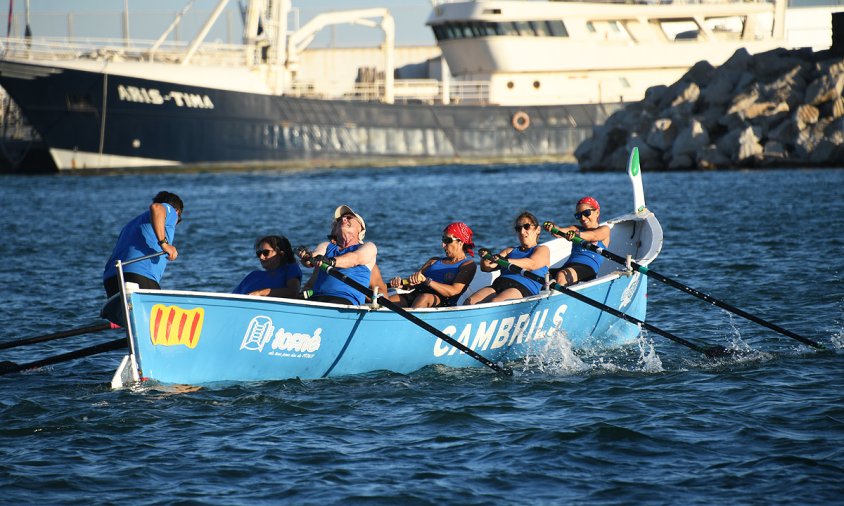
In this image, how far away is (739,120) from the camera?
1609 inches

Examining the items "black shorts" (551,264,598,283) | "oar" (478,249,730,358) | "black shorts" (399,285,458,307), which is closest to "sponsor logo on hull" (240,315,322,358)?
"black shorts" (399,285,458,307)

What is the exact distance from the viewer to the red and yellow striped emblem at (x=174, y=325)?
9.17 meters

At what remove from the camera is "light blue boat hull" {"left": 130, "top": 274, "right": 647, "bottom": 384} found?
927 centimetres

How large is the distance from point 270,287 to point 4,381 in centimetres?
275

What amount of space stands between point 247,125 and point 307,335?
40.3 m

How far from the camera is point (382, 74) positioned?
6066 cm

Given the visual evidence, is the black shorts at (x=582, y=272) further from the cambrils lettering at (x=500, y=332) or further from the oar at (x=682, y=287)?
the cambrils lettering at (x=500, y=332)

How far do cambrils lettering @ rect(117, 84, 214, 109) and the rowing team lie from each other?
1466 inches

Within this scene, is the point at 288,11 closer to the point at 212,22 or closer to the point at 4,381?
the point at 212,22

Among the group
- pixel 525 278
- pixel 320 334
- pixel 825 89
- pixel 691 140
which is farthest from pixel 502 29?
pixel 320 334

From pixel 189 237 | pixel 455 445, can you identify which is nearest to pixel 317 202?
pixel 189 237

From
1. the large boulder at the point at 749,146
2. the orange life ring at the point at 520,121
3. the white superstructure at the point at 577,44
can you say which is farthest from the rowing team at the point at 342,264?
the white superstructure at the point at 577,44

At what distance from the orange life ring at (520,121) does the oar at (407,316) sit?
43.0 meters

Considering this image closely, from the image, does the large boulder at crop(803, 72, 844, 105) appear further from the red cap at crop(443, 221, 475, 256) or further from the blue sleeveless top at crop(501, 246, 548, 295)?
the red cap at crop(443, 221, 475, 256)
